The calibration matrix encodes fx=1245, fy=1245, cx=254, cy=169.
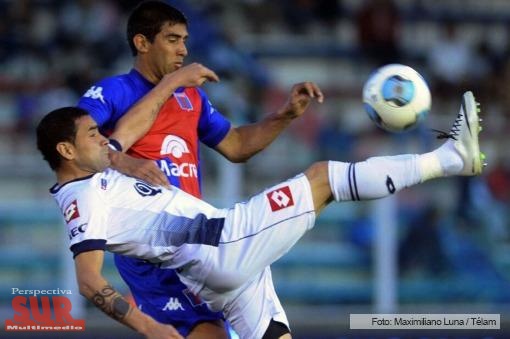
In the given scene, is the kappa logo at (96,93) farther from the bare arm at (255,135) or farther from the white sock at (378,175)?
the white sock at (378,175)

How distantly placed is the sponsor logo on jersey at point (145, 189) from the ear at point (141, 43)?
0.87 meters

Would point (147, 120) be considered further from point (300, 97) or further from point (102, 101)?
point (300, 97)

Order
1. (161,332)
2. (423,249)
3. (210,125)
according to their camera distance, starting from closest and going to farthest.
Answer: (161,332) → (210,125) → (423,249)

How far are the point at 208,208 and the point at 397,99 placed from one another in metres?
1.16

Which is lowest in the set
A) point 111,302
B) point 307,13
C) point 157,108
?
point 111,302

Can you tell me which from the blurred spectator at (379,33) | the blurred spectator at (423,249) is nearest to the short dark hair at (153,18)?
the blurred spectator at (423,249)

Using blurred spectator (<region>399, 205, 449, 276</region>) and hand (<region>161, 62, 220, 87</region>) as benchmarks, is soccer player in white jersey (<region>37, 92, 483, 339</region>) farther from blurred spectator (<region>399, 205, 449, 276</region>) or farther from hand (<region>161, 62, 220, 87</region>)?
blurred spectator (<region>399, 205, 449, 276</region>)

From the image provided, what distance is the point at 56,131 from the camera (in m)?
6.36

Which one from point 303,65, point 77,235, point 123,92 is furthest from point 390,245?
point 77,235

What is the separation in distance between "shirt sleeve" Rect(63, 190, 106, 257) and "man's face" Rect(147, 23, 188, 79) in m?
1.06

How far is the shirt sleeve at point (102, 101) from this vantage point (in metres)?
6.68

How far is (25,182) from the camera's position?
11.0 m

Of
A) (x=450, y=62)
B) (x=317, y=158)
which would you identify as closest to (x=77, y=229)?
(x=317, y=158)

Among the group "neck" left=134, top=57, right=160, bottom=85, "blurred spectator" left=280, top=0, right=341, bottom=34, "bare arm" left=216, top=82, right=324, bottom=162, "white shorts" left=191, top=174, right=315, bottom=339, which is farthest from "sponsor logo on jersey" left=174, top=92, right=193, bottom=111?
"blurred spectator" left=280, top=0, right=341, bottom=34
